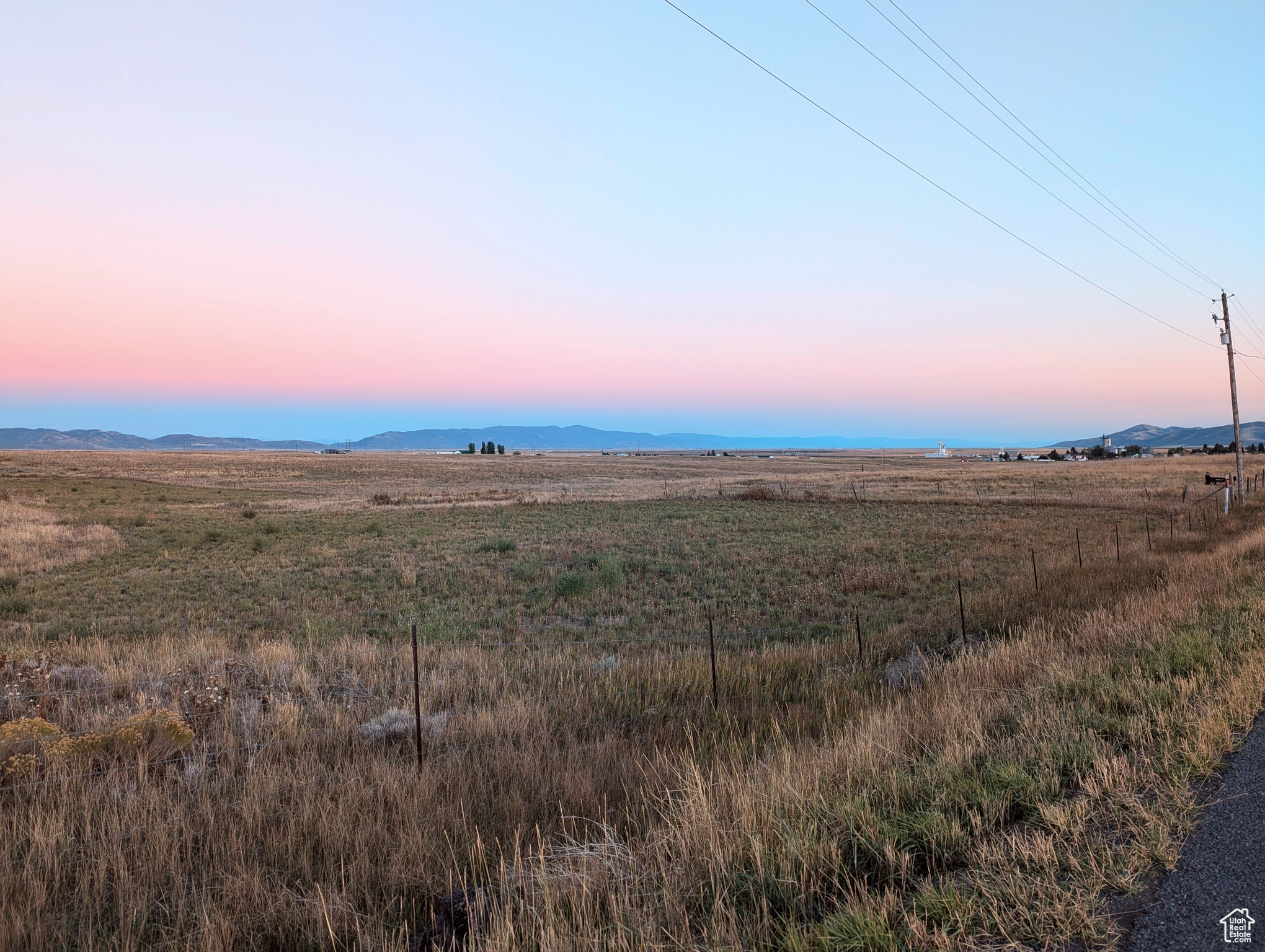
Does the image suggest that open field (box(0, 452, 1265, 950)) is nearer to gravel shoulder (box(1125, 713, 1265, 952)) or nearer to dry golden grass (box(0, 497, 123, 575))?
gravel shoulder (box(1125, 713, 1265, 952))

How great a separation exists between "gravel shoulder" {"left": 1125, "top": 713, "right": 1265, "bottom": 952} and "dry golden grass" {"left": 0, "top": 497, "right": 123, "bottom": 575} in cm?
2685

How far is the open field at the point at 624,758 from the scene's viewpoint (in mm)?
3584

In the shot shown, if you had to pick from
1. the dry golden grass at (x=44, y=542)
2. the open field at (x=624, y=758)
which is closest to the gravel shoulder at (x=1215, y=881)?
the open field at (x=624, y=758)

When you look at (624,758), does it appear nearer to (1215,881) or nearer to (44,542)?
(1215,881)

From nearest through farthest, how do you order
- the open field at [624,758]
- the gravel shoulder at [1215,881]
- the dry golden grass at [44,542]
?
1. the gravel shoulder at [1215,881]
2. the open field at [624,758]
3. the dry golden grass at [44,542]

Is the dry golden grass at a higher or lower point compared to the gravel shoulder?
lower

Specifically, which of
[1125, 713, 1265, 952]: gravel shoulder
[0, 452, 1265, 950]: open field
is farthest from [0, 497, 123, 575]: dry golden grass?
[1125, 713, 1265, 952]: gravel shoulder

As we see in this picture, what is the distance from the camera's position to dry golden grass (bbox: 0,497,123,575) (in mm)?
22250

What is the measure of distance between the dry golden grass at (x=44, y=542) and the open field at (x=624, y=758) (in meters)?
6.02

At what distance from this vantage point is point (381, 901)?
4016mm

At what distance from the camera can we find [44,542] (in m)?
26.0

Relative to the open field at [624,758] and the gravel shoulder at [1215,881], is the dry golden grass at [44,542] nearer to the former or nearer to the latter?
the open field at [624,758]

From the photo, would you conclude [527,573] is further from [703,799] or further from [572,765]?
[703,799]

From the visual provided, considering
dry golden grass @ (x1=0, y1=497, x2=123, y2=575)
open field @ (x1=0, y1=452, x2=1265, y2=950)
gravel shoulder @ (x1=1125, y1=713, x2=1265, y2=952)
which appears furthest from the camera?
dry golden grass @ (x1=0, y1=497, x2=123, y2=575)
